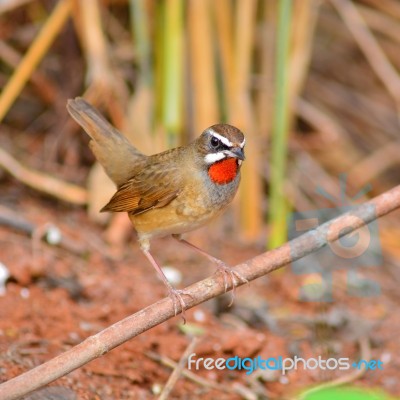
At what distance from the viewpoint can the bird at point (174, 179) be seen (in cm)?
374

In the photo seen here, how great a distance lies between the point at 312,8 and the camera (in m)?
7.18

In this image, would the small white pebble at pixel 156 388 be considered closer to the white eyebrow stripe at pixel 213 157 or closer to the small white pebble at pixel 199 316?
the small white pebble at pixel 199 316

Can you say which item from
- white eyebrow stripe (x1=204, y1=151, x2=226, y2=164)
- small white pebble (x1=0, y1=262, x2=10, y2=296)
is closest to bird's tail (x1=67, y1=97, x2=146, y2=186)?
white eyebrow stripe (x1=204, y1=151, x2=226, y2=164)

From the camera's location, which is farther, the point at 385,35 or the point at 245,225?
the point at 385,35

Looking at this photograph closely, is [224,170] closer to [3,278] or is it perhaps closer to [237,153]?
[237,153]

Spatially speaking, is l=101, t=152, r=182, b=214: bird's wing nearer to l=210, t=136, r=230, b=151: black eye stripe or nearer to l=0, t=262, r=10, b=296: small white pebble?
l=210, t=136, r=230, b=151: black eye stripe

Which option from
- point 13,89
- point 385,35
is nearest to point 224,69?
point 13,89

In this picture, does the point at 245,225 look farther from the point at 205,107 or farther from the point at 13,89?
the point at 13,89

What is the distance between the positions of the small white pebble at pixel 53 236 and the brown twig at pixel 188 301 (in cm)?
201

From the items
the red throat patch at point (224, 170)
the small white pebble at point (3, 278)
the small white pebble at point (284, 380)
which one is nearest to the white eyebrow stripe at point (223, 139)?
the red throat patch at point (224, 170)

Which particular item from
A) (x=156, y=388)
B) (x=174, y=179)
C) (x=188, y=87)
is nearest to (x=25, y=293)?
(x=156, y=388)

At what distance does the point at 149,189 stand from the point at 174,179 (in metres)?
0.21

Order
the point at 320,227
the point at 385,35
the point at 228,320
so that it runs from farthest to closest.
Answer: the point at 385,35 → the point at 228,320 → the point at 320,227

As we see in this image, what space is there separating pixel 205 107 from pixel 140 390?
314cm
